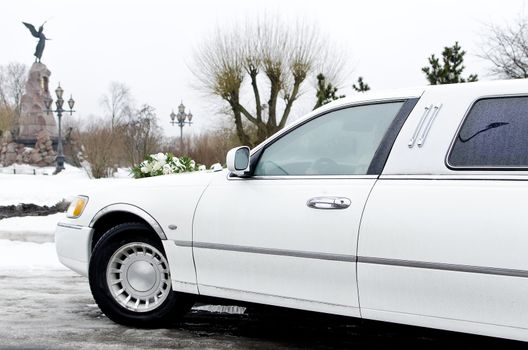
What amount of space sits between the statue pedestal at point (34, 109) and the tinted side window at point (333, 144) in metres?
53.0

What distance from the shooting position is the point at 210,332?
4.47 metres

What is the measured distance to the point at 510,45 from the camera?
1016 inches

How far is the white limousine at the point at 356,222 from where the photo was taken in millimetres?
3184

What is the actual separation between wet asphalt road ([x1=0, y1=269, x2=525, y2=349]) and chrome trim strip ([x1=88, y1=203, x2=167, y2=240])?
68cm

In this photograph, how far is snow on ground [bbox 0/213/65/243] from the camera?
936 cm

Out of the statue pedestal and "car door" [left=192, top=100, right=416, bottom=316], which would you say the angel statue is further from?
"car door" [left=192, top=100, right=416, bottom=316]

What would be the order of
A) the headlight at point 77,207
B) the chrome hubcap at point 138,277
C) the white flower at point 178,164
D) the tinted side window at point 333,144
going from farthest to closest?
1. the white flower at point 178,164
2. the headlight at point 77,207
3. the chrome hubcap at point 138,277
4. the tinted side window at point 333,144

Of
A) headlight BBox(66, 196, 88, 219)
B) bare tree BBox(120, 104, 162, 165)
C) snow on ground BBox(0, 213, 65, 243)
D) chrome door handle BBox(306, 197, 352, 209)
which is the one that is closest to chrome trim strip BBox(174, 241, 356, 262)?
chrome door handle BBox(306, 197, 352, 209)

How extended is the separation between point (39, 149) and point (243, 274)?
52.2 metres

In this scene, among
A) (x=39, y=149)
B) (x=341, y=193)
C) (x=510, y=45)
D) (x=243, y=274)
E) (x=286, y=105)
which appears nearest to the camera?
(x=341, y=193)

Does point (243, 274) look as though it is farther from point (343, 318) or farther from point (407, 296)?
point (407, 296)

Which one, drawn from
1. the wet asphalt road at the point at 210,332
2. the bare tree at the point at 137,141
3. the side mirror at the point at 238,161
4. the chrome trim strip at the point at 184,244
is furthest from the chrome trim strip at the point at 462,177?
the bare tree at the point at 137,141

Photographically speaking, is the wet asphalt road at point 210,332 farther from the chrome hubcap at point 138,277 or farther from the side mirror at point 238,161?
the side mirror at point 238,161

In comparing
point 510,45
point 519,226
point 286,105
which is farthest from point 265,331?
point 286,105
